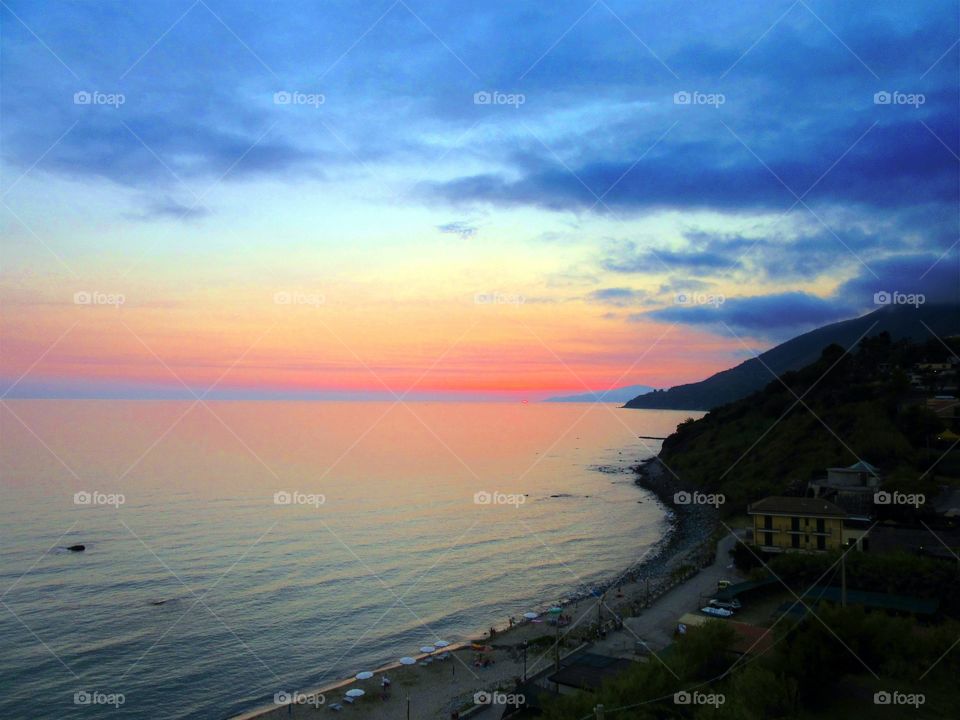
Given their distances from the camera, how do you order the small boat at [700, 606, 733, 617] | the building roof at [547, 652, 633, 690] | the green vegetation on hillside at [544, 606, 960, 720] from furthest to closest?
the small boat at [700, 606, 733, 617] → the building roof at [547, 652, 633, 690] → the green vegetation on hillside at [544, 606, 960, 720]

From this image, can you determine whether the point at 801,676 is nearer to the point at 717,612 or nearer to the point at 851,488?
the point at 717,612

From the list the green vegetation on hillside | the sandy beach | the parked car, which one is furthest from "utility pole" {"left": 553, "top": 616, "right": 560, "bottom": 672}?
the parked car

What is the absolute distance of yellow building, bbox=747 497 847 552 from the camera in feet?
105

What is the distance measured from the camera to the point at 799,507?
33.0 m

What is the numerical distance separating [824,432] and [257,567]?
4518 centimetres

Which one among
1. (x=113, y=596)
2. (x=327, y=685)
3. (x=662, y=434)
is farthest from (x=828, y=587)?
(x=662, y=434)

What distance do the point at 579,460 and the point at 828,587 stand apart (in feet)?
284

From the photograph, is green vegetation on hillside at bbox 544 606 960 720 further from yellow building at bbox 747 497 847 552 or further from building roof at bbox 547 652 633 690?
yellow building at bbox 747 497 847 552

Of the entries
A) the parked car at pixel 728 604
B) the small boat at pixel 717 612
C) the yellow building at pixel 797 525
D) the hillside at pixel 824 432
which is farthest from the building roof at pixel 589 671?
the hillside at pixel 824 432

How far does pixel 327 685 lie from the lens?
24.3 m

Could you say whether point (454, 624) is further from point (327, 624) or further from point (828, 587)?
point (828, 587)

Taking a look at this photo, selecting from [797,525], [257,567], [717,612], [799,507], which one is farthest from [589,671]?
[257,567]

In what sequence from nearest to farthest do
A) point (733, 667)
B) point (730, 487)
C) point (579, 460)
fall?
point (733, 667), point (730, 487), point (579, 460)

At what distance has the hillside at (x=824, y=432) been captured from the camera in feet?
148
